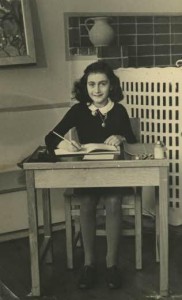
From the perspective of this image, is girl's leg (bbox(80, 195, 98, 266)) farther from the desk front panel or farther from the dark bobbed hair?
the dark bobbed hair

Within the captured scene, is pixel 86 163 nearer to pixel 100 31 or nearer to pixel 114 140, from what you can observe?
pixel 114 140

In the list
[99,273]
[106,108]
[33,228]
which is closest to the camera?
[33,228]

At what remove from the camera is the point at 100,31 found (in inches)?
128

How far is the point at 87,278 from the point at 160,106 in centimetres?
116

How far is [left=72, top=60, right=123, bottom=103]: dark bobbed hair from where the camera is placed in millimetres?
2518

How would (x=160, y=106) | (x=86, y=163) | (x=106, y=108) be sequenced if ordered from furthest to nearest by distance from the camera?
(x=160, y=106) → (x=106, y=108) → (x=86, y=163)

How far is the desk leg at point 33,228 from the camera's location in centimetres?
241

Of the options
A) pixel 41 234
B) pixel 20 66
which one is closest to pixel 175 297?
pixel 41 234

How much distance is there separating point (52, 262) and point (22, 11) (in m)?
1.46

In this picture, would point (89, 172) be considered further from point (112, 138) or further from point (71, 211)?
point (71, 211)

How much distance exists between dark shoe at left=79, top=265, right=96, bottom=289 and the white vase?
1.40 m

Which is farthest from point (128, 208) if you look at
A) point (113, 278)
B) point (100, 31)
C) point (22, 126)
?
point (100, 31)

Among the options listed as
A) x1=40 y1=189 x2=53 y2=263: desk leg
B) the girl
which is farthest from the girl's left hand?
x1=40 y1=189 x2=53 y2=263: desk leg

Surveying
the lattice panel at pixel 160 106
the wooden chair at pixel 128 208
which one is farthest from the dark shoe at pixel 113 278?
the lattice panel at pixel 160 106
